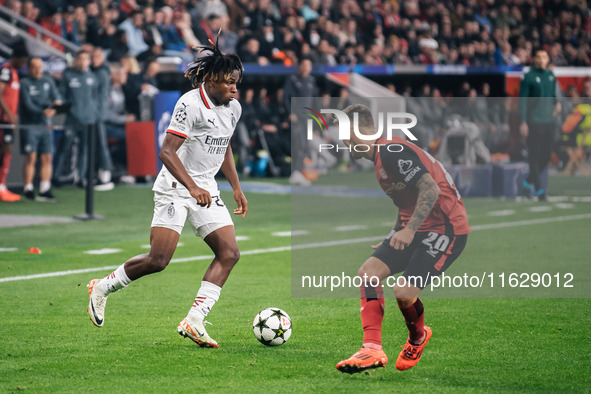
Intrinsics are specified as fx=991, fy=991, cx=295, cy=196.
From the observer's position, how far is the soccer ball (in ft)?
21.6

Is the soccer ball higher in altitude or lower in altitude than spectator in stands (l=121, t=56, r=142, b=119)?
lower

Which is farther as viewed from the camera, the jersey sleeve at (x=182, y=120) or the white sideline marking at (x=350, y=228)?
the white sideline marking at (x=350, y=228)

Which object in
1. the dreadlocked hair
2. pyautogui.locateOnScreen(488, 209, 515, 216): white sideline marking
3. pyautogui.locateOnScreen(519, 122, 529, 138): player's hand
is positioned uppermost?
the dreadlocked hair

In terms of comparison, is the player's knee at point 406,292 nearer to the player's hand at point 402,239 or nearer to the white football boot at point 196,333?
the player's hand at point 402,239

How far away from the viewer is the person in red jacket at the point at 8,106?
15477 mm

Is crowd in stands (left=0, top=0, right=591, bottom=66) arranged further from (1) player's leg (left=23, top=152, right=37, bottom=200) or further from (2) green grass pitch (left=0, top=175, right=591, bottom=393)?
(2) green grass pitch (left=0, top=175, right=591, bottom=393)

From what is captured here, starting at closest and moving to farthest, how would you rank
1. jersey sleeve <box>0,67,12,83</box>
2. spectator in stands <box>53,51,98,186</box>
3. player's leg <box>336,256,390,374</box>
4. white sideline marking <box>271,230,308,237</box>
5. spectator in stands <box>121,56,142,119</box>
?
1. player's leg <box>336,256,390,374</box>
2. white sideline marking <box>271,230,308,237</box>
3. jersey sleeve <box>0,67,12,83</box>
4. spectator in stands <box>53,51,98,186</box>
5. spectator in stands <box>121,56,142,119</box>

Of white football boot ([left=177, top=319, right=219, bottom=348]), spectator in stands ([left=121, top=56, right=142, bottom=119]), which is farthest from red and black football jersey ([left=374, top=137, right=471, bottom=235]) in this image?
spectator in stands ([left=121, top=56, right=142, bottom=119])

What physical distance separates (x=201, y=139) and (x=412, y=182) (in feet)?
5.31

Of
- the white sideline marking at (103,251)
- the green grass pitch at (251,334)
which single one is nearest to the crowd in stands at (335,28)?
the white sideline marking at (103,251)

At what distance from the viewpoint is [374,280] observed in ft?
19.2

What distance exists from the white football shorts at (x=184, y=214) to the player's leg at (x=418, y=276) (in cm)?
146

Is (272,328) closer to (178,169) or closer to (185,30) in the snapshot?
(178,169)

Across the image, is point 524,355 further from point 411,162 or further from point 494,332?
point 411,162
